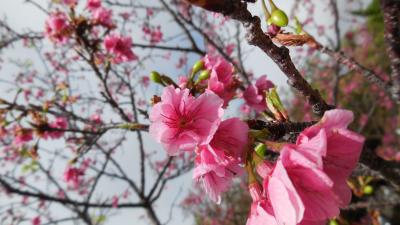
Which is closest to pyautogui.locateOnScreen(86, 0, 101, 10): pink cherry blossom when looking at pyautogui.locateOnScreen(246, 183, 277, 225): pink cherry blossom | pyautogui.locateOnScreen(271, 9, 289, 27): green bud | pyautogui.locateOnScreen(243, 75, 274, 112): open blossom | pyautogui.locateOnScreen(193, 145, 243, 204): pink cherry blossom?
pyautogui.locateOnScreen(243, 75, 274, 112): open blossom

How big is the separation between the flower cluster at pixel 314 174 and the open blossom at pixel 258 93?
4.02 ft

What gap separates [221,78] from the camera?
1.62 meters

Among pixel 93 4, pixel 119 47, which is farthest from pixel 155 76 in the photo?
pixel 93 4

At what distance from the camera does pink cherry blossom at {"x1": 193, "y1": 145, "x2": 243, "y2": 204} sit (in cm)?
92

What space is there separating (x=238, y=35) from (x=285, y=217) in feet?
15.5

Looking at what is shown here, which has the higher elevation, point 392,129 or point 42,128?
point 42,128

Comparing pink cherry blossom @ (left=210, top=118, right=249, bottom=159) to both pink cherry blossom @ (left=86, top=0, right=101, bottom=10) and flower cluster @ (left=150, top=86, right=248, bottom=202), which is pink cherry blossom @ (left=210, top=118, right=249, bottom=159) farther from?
pink cherry blossom @ (left=86, top=0, right=101, bottom=10)

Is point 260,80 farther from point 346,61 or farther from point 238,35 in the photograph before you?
point 238,35

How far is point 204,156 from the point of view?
0.94 metres

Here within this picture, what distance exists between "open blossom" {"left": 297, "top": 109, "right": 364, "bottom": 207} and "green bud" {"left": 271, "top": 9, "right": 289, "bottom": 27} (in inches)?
16.2

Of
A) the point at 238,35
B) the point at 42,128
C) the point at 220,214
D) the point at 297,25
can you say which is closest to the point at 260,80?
the point at 297,25

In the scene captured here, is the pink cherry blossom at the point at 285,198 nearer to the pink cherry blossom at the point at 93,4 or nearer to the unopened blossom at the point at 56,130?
the unopened blossom at the point at 56,130

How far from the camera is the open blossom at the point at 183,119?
955 mm

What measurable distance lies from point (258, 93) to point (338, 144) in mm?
1283
